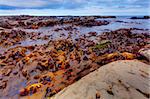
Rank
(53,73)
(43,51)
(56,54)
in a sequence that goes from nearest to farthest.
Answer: (53,73), (56,54), (43,51)

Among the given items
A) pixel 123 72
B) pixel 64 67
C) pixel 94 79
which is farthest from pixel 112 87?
pixel 64 67

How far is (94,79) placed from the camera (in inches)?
223

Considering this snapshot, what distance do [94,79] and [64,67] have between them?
2811mm

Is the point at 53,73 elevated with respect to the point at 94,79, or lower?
lower

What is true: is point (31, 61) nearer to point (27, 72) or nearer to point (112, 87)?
point (27, 72)

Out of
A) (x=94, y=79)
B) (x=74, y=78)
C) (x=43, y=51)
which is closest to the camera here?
(x=94, y=79)

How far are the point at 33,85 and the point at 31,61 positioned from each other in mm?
2714

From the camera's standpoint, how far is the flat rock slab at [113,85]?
16.1 ft

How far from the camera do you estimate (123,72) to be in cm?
602

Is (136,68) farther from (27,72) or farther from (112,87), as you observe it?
(27,72)

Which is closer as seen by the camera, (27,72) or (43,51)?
(27,72)

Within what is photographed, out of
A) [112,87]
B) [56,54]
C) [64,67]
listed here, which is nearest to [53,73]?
[64,67]

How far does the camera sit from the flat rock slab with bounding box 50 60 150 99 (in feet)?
16.1

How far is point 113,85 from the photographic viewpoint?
208 inches
